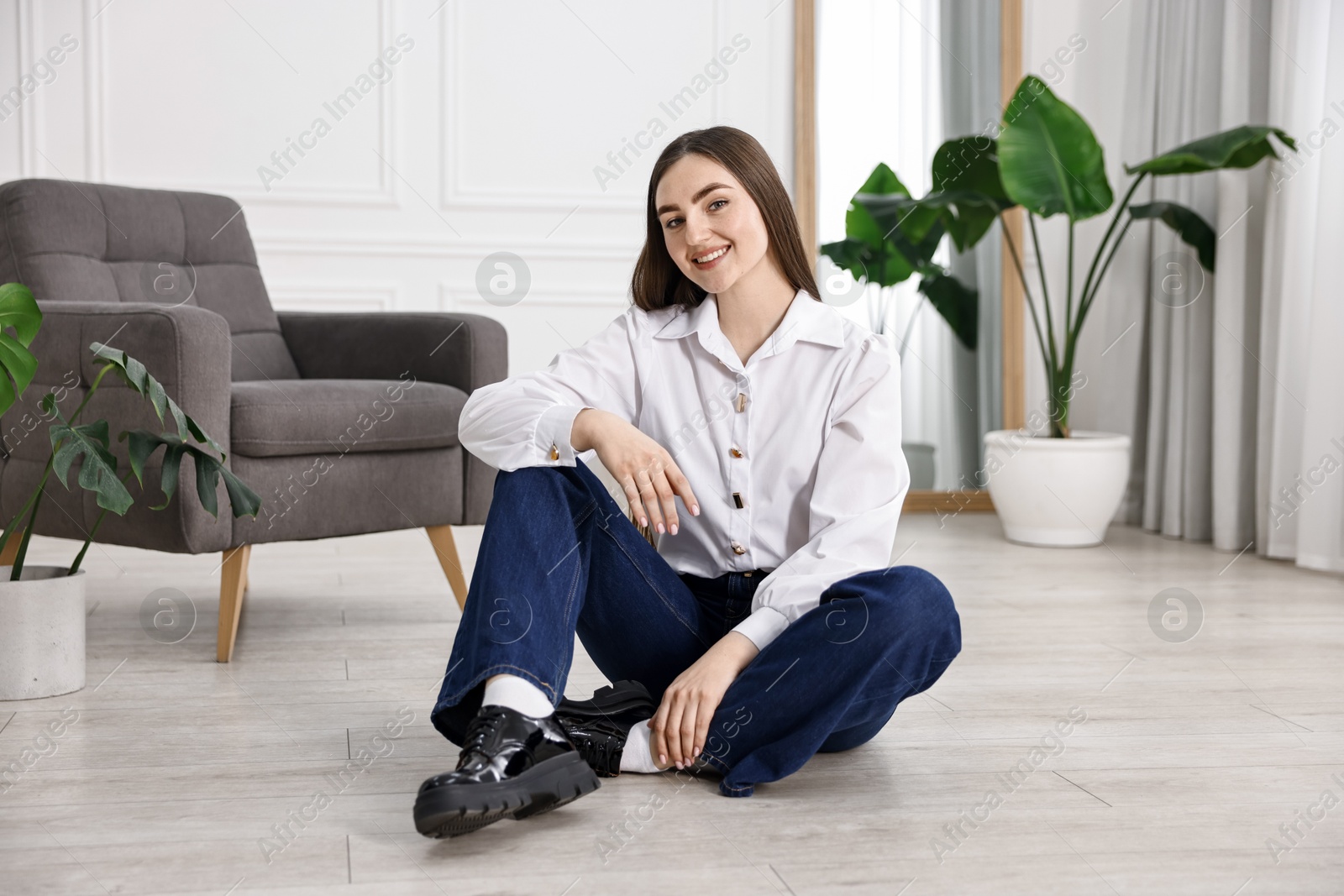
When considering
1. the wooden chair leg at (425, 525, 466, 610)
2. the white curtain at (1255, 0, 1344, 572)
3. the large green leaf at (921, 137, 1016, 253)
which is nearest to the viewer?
the wooden chair leg at (425, 525, 466, 610)

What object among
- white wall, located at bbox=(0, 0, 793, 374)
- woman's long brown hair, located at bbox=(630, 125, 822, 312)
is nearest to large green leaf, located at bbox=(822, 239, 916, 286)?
white wall, located at bbox=(0, 0, 793, 374)

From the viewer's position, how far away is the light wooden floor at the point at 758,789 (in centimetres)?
111

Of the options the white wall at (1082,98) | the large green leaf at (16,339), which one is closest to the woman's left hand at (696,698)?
the large green leaf at (16,339)

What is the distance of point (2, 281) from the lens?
2.24 m

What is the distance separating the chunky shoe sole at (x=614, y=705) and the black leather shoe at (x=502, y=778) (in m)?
0.13

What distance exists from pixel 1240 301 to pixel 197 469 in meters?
2.68

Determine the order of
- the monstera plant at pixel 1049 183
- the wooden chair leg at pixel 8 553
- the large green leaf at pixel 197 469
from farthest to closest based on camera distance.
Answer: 1. the monstera plant at pixel 1049 183
2. the wooden chair leg at pixel 8 553
3. the large green leaf at pixel 197 469

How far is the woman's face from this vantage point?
4.57 ft

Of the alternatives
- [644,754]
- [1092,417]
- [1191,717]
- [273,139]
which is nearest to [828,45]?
[1092,417]

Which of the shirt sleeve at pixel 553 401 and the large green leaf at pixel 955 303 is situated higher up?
the large green leaf at pixel 955 303

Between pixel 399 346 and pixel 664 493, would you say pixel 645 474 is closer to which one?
pixel 664 493

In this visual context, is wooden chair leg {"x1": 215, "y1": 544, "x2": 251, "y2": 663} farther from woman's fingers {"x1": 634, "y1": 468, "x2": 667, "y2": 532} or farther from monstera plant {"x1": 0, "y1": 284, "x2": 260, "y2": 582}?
woman's fingers {"x1": 634, "y1": 468, "x2": 667, "y2": 532}

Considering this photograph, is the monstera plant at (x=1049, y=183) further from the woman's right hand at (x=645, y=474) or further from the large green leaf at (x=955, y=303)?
the woman's right hand at (x=645, y=474)

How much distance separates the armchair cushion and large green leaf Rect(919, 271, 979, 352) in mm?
2114
